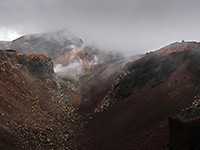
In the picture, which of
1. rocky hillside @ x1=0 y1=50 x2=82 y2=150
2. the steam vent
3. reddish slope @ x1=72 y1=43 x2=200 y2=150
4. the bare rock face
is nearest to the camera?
the bare rock face

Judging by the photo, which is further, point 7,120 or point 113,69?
point 113,69

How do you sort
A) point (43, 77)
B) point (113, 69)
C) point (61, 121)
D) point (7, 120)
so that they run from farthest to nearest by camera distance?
point (113, 69)
point (43, 77)
point (61, 121)
point (7, 120)

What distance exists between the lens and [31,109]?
30438 millimetres

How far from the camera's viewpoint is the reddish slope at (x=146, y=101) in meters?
24.5

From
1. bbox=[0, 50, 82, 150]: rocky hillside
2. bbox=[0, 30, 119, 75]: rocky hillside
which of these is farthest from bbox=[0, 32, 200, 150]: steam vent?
bbox=[0, 30, 119, 75]: rocky hillside

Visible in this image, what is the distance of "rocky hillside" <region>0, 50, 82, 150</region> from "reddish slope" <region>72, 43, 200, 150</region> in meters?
5.36

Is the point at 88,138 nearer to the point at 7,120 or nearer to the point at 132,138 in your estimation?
the point at 132,138

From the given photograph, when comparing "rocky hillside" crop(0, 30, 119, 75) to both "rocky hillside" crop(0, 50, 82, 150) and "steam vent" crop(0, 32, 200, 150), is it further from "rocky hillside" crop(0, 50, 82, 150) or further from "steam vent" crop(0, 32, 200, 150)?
"steam vent" crop(0, 32, 200, 150)

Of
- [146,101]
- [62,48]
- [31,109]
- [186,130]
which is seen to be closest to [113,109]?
[146,101]

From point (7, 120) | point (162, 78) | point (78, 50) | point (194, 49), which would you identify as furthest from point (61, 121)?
point (78, 50)

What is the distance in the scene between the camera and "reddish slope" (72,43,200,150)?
24.5 meters

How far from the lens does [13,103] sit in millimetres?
27141

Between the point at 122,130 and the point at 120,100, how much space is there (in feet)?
44.2

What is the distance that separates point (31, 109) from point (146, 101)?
77.4ft
